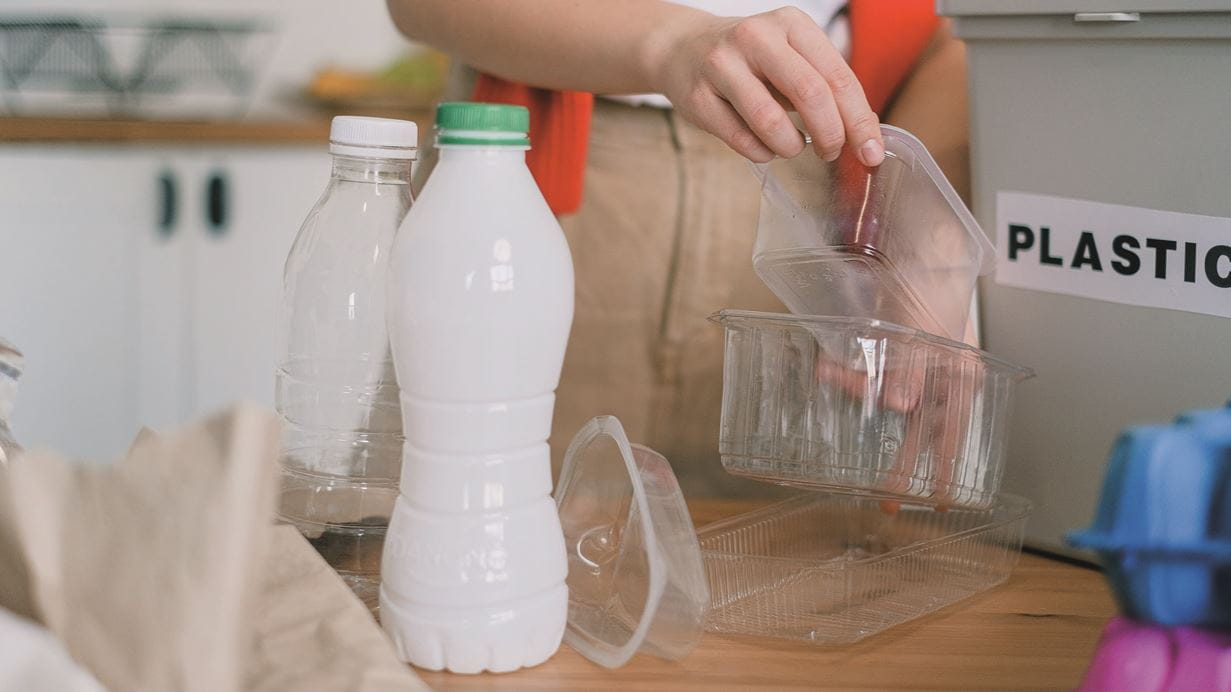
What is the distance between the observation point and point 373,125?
1.95 ft

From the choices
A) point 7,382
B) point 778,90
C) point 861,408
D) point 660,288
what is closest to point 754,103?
point 778,90

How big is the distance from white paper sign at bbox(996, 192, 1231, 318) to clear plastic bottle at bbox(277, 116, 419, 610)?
1.26ft

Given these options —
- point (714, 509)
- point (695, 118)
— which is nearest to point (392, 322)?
point (695, 118)

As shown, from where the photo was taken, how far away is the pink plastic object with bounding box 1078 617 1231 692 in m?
0.41

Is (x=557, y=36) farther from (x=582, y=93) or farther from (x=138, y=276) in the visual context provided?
(x=138, y=276)

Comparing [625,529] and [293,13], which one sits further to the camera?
[293,13]

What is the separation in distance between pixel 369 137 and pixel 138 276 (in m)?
1.88

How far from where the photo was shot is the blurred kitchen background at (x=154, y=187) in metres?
2.20

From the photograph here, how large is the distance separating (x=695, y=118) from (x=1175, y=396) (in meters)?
0.32

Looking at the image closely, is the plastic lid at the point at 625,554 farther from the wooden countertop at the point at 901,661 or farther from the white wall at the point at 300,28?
the white wall at the point at 300,28

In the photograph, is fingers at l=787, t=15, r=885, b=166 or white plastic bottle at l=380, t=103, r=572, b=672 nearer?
white plastic bottle at l=380, t=103, r=572, b=672

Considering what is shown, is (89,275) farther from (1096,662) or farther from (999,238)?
(1096,662)

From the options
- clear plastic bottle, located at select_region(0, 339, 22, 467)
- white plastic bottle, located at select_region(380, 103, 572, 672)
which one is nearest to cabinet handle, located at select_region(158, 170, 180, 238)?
clear plastic bottle, located at select_region(0, 339, 22, 467)

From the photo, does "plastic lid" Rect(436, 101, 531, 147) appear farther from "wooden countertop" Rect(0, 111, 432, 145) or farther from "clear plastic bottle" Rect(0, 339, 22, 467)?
"wooden countertop" Rect(0, 111, 432, 145)
